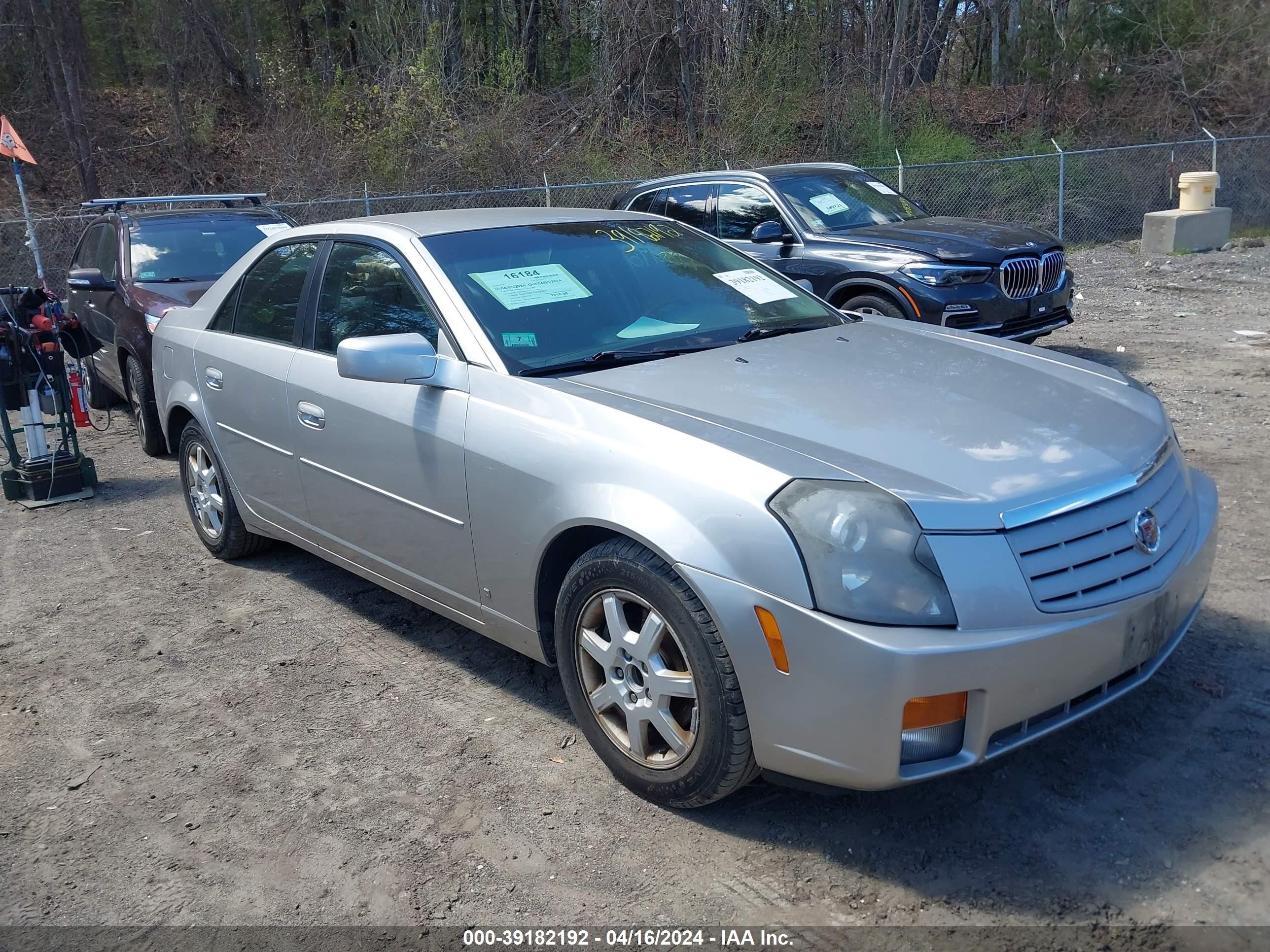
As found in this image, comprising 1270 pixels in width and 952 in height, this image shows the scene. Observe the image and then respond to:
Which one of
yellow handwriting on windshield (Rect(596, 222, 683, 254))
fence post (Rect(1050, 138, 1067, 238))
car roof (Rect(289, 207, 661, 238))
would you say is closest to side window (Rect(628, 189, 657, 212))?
car roof (Rect(289, 207, 661, 238))

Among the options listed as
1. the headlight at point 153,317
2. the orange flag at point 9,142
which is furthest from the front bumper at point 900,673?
the orange flag at point 9,142

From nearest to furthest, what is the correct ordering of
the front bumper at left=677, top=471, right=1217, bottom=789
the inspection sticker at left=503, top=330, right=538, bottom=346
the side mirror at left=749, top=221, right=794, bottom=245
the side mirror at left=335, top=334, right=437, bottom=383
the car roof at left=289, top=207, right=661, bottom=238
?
the front bumper at left=677, top=471, right=1217, bottom=789 < the side mirror at left=335, top=334, right=437, bottom=383 < the inspection sticker at left=503, top=330, right=538, bottom=346 < the car roof at left=289, top=207, right=661, bottom=238 < the side mirror at left=749, top=221, right=794, bottom=245

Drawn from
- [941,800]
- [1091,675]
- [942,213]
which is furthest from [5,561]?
[942,213]

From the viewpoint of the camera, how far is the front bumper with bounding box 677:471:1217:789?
2.57 m

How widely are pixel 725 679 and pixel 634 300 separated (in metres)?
1.78

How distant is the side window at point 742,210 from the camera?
9.15 m

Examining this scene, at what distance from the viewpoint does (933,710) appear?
2.61 meters

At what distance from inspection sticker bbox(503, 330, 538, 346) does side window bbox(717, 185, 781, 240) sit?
18.7ft

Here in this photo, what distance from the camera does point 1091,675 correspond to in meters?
2.79

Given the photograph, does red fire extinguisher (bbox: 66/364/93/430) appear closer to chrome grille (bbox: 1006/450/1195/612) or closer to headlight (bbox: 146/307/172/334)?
headlight (bbox: 146/307/172/334)

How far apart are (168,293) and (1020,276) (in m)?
6.39

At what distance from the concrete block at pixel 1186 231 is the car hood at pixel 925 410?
13.8 m

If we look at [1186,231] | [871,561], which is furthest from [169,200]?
[1186,231]

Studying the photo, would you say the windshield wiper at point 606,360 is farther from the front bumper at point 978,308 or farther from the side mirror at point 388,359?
the front bumper at point 978,308
